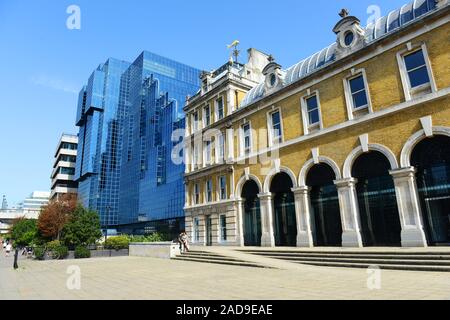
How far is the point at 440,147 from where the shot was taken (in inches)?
575

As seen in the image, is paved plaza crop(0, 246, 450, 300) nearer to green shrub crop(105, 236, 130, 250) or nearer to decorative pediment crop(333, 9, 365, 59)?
decorative pediment crop(333, 9, 365, 59)

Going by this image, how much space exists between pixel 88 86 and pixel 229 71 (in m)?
93.1

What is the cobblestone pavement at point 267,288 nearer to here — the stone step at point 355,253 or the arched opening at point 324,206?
the stone step at point 355,253

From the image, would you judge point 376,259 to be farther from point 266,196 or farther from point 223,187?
point 223,187

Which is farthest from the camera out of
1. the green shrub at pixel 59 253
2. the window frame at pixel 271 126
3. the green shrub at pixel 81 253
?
the green shrub at pixel 81 253

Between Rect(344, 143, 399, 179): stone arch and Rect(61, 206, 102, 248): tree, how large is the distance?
2515 cm

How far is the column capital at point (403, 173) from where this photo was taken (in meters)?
14.6

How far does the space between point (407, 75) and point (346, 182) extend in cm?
643

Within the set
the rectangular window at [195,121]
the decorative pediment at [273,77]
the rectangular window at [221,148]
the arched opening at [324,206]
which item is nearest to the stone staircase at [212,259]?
the arched opening at [324,206]

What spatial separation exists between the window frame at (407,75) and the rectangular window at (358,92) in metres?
2.08

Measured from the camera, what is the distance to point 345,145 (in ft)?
57.8
